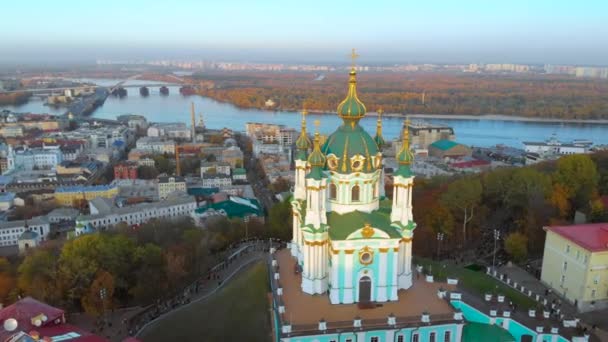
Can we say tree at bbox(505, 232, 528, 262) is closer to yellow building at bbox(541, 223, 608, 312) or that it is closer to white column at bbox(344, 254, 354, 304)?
yellow building at bbox(541, 223, 608, 312)

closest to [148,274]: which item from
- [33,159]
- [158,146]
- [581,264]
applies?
[581,264]

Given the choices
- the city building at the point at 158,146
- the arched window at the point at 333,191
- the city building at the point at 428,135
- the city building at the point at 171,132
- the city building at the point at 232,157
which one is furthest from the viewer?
the city building at the point at 171,132

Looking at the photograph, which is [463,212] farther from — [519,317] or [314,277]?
[314,277]

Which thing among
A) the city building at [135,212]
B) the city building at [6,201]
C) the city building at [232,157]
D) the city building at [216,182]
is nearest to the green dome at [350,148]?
the city building at [135,212]

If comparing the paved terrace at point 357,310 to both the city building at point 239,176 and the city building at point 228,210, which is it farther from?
the city building at point 239,176

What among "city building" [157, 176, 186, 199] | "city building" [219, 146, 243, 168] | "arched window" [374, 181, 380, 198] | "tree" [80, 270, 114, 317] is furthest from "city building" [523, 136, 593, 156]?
"tree" [80, 270, 114, 317]

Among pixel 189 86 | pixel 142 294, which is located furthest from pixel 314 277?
pixel 189 86

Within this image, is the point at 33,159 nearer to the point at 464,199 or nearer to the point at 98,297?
the point at 98,297
